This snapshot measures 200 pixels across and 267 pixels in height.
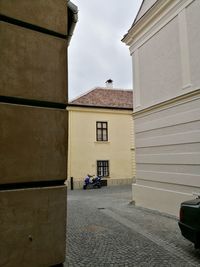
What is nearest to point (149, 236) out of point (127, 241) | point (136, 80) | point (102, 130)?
point (127, 241)

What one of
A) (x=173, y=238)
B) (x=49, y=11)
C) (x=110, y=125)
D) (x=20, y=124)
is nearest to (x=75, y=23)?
(x=49, y=11)

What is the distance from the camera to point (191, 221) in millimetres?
5230

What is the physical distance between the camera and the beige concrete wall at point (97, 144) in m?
21.9

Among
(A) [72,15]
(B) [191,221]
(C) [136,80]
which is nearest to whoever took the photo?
(A) [72,15]

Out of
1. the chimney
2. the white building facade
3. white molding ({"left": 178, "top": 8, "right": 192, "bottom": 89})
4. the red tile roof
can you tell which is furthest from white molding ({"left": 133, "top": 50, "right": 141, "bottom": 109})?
the chimney

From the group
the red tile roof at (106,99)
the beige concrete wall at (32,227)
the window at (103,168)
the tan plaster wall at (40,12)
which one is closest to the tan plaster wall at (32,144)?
the beige concrete wall at (32,227)

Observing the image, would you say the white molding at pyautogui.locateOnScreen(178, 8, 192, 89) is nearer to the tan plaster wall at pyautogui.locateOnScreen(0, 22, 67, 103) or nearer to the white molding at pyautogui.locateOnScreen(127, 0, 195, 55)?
the white molding at pyautogui.locateOnScreen(127, 0, 195, 55)

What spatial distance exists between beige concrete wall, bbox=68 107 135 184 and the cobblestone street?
11923mm

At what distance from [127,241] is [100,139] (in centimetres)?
1685

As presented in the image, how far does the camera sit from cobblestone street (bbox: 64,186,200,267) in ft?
16.9

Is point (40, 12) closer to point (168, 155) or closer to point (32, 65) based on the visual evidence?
point (32, 65)

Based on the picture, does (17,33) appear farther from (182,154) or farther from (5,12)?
(182,154)

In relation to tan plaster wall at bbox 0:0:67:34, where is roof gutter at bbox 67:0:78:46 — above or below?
above

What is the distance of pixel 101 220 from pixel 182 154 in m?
3.73
